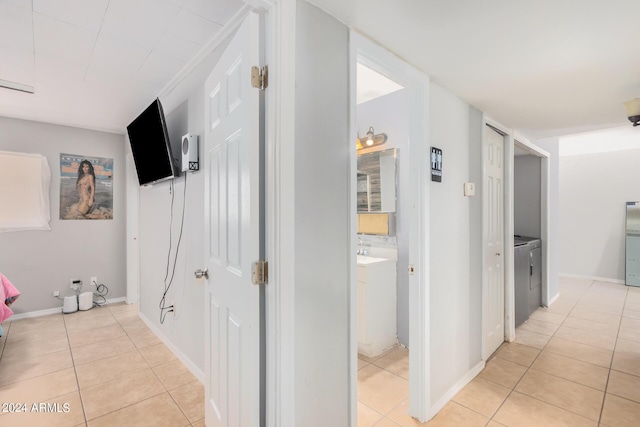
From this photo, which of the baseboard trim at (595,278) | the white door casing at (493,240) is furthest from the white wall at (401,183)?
the baseboard trim at (595,278)

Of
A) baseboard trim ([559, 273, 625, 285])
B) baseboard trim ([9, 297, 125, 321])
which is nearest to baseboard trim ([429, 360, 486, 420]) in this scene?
baseboard trim ([9, 297, 125, 321])

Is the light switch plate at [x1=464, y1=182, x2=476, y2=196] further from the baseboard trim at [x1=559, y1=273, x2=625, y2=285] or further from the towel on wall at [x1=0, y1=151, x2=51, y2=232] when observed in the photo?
the baseboard trim at [x1=559, y1=273, x2=625, y2=285]

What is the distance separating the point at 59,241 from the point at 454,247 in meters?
4.77

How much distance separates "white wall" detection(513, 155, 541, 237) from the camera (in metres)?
4.18

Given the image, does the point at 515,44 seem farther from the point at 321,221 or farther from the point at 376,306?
the point at 376,306

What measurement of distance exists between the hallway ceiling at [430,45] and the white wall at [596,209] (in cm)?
367

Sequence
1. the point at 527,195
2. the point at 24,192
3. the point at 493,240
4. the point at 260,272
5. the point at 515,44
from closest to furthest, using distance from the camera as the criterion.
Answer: the point at 260,272 → the point at 515,44 → the point at 493,240 → the point at 24,192 → the point at 527,195

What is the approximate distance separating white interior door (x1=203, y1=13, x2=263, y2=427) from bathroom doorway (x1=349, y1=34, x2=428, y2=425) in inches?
19.1

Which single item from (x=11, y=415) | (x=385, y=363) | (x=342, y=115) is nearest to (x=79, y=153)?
(x=11, y=415)

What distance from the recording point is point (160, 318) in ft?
9.84

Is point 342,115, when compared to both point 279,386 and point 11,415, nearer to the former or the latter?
point 279,386

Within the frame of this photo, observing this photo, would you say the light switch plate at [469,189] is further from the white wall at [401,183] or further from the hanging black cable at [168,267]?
the hanging black cable at [168,267]

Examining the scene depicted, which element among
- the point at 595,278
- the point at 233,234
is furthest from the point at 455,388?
the point at 595,278

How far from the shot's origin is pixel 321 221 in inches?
49.6
